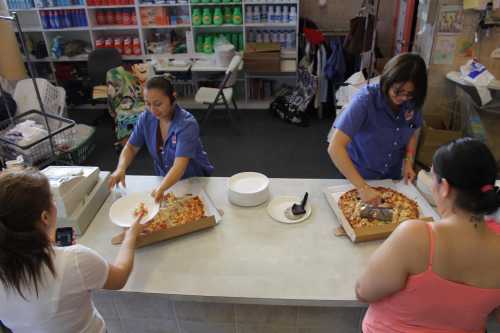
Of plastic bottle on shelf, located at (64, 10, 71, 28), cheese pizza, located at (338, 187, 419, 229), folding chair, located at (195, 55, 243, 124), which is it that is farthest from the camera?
plastic bottle on shelf, located at (64, 10, 71, 28)

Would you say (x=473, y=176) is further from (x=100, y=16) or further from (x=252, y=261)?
(x=100, y=16)

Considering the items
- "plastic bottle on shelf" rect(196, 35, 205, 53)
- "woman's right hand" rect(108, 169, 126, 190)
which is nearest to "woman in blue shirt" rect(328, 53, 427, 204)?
"woman's right hand" rect(108, 169, 126, 190)

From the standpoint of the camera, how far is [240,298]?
1.29 m

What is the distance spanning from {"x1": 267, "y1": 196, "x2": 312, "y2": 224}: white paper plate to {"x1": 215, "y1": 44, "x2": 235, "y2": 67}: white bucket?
10.7 feet

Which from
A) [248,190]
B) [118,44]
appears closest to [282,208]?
[248,190]

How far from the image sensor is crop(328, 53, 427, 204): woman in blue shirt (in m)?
1.57

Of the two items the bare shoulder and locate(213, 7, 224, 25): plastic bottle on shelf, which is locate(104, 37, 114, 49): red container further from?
the bare shoulder

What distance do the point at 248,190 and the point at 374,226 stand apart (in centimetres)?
58

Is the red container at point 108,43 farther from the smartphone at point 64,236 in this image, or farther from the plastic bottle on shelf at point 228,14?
the smartphone at point 64,236

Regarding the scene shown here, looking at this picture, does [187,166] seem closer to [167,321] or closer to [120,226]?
[120,226]

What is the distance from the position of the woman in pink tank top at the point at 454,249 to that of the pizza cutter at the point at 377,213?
532 mm

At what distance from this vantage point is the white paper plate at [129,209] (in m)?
1.54

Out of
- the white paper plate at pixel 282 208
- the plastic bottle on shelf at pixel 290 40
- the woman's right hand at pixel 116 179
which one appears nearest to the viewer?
the white paper plate at pixel 282 208

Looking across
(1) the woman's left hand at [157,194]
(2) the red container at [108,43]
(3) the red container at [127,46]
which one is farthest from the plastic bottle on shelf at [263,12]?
(1) the woman's left hand at [157,194]
